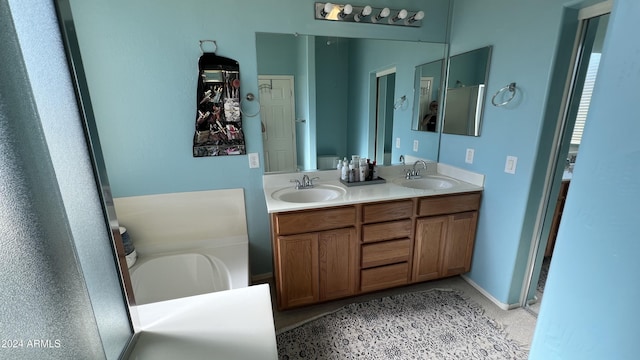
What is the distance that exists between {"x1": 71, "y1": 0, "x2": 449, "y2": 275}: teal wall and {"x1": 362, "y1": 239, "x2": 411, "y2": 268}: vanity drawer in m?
1.01

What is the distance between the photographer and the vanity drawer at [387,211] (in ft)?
5.97

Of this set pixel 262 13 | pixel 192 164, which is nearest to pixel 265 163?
pixel 192 164

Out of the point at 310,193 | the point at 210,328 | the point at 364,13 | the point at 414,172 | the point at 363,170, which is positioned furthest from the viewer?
the point at 414,172

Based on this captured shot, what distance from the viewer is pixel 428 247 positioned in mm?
2035

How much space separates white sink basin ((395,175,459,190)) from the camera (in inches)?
87.0

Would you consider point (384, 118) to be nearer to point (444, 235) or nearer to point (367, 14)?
point (367, 14)

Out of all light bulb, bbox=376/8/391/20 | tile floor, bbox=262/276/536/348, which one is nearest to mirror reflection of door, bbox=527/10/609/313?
tile floor, bbox=262/276/536/348

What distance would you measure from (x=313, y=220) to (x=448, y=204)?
105 cm

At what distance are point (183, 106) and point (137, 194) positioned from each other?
A: 0.72 metres

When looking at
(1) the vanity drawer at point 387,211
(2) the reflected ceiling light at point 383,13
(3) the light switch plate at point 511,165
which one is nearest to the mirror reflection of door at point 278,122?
(1) the vanity drawer at point 387,211

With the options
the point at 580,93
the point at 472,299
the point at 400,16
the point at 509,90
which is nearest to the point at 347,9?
the point at 400,16

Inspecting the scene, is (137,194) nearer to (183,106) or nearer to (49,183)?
(183,106)

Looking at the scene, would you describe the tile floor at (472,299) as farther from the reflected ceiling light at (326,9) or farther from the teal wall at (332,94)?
the reflected ceiling light at (326,9)

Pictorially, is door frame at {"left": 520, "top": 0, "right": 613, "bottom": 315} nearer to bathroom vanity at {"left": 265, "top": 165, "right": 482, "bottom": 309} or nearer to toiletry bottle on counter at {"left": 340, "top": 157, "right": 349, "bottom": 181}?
bathroom vanity at {"left": 265, "top": 165, "right": 482, "bottom": 309}
